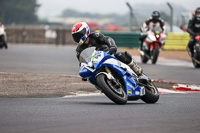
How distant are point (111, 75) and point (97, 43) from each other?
1.00m

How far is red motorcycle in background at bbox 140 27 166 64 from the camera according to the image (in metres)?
21.4

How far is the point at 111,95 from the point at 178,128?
2204 millimetres

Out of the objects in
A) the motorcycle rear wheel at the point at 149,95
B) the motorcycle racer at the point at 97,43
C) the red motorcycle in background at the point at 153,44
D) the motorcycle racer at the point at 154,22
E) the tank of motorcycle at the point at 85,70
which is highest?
the motorcycle racer at the point at 97,43

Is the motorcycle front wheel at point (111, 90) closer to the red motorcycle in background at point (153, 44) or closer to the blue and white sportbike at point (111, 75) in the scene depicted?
the blue and white sportbike at point (111, 75)

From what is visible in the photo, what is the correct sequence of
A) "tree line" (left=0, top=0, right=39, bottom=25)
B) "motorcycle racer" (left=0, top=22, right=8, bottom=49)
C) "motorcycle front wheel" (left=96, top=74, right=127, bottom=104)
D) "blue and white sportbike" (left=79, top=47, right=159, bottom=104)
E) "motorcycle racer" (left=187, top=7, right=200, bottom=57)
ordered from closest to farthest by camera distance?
"motorcycle front wheel" (left=96, top=74, right=127, bottom=104) → "blue and white sportbike" (left=79, top=47, right=159, bottom=104) → "motorcycle racer" (left=187, top=7, right=200, bottom=57) → "motorcycle racer" (left=0, top=22, right=8, bottom=49) → "tree line" (left=0, top=0, right=39, bottom=25)

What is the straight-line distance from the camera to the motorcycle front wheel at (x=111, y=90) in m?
8.92

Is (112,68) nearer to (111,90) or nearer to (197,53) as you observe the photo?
(111,90)

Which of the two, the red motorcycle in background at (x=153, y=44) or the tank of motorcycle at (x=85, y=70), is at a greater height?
the tank of motorcycle at (x=85, y=70)

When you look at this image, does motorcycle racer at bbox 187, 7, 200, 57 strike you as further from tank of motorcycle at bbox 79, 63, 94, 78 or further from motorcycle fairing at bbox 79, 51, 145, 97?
tank of motorcycle at bbox 79, 63, 94, 78

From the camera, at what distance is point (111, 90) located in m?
8.98

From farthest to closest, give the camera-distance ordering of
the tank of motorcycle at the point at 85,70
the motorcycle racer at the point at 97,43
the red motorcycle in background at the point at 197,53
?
the red motorcycle in background at the point at 197,53 → the motorcycle racer at the point at 97,43 → the tank of motorcycle at the point at 85,70

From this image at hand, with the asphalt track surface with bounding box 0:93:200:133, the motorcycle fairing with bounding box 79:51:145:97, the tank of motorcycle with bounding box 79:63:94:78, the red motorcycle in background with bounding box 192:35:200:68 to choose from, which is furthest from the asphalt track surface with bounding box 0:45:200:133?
the red motorcycle in background with bounding box 192:35:200:68

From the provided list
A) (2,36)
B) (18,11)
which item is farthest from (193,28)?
(18,11)

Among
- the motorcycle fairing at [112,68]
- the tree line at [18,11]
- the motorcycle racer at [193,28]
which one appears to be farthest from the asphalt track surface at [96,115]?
the tree line at [18,11]
